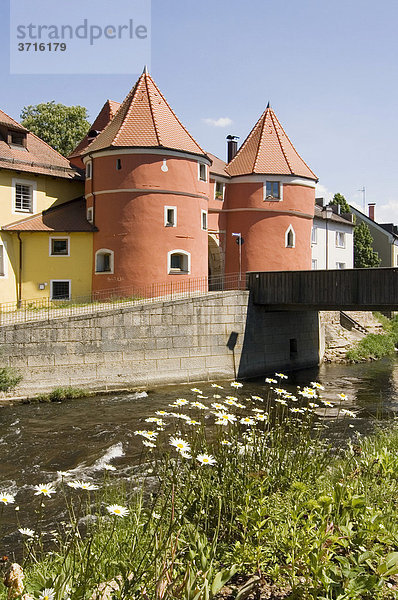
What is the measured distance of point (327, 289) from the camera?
22.6 metres

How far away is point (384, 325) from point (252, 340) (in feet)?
53.3

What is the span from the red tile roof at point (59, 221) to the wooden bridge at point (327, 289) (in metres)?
8.08

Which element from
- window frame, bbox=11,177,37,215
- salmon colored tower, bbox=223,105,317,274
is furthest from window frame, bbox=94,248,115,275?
salmon colored tower, bbox=223,105,317,274

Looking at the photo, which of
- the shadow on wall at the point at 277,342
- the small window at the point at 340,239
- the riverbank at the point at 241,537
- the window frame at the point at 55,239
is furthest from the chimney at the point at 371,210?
the riverbank at the point at 241,537

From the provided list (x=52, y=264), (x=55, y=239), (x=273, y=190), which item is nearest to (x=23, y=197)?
(x=55, y=239)

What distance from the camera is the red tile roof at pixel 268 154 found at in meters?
30.7

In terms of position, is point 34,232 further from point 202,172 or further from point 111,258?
point 202,172

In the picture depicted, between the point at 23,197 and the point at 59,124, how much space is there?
68.0ft

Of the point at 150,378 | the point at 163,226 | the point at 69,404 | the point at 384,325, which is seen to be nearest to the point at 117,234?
the point at 163,226

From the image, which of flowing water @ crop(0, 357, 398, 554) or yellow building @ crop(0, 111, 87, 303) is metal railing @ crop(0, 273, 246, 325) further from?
flowing water @ crop(0, 357, 398, 554)

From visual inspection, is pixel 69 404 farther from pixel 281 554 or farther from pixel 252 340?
pixel 281 554

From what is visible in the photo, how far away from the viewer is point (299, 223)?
31.1 m

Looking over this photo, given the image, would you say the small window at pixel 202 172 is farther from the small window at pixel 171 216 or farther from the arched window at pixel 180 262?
the arched window at pixel 180 262

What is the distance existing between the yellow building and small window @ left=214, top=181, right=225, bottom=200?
7.94 m
